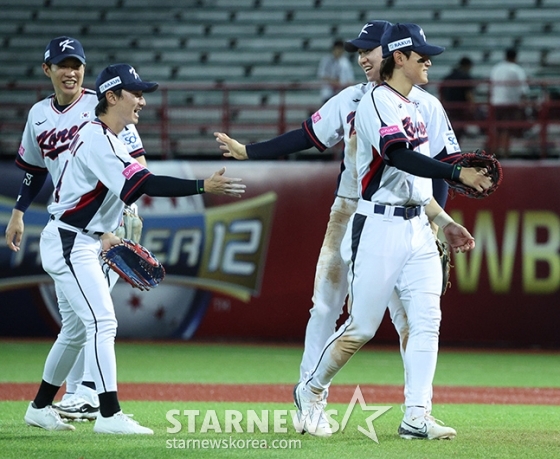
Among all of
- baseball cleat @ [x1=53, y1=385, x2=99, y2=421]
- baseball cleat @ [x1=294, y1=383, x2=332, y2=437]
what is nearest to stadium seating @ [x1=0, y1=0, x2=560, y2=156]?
baseball cleat @ [x1=53, y1=385, x2=99, y2=421]

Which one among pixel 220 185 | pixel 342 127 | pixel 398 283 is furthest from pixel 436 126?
pixel 220 185

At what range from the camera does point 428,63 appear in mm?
6027

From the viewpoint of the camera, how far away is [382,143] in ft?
18.9

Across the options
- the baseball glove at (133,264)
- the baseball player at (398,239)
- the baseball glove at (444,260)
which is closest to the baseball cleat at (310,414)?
the baseball player at (398,239)

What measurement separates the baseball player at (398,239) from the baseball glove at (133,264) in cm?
115

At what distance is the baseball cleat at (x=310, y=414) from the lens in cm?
622

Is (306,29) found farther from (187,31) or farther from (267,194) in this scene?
(267,194)

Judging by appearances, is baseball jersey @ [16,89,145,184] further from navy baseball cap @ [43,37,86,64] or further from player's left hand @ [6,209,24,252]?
player's left hand @ [6,209,24,252]

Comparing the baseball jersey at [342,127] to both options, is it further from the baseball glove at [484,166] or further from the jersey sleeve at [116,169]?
the jersey sleeve at [116,169]

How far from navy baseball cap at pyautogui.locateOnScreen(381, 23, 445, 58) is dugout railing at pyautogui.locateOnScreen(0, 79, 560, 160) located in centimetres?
802

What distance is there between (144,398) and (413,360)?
10.1 ft

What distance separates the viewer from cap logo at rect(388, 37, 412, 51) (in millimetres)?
5930

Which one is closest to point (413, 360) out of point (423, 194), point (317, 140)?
point (423, 194)

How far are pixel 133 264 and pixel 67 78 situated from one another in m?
1.50
